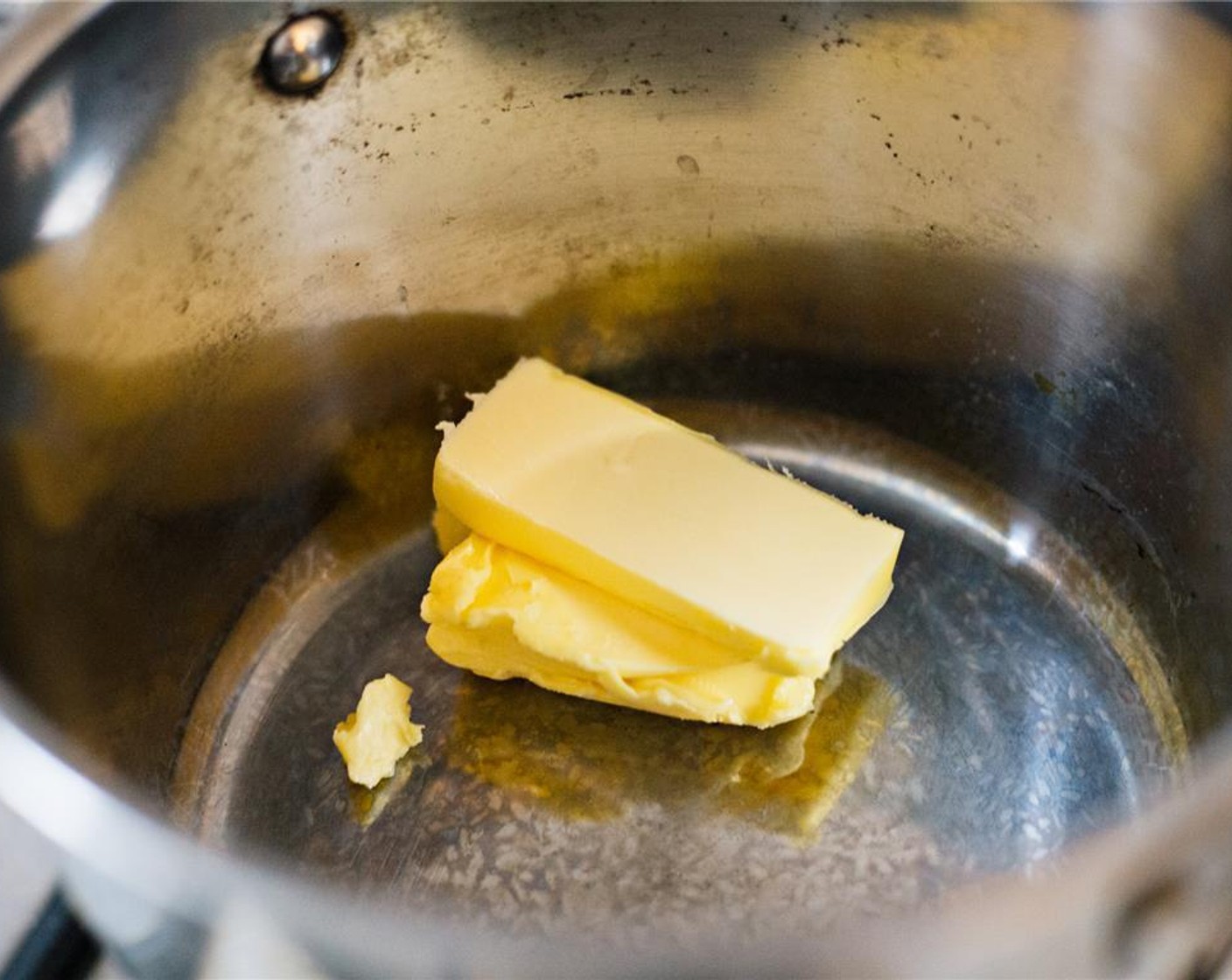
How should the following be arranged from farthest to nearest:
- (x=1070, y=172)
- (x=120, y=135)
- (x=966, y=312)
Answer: (x=966, y=312) → (x=1070, y=172) → (x=120, y=135)

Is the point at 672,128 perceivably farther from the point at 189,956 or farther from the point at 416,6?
the point at 189,956

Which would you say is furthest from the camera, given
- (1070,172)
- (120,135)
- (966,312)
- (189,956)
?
(966,312)

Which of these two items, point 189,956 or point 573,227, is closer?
point 189,956

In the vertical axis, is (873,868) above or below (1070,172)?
below

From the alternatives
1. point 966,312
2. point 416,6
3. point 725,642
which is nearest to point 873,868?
point 725,642

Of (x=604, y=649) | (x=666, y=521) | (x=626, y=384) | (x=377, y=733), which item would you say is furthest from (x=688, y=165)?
(x=377, y=733)

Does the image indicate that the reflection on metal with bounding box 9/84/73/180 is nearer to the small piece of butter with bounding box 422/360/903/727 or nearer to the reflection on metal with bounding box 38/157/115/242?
the reflection on metal with bounding box 38/157/115/242
